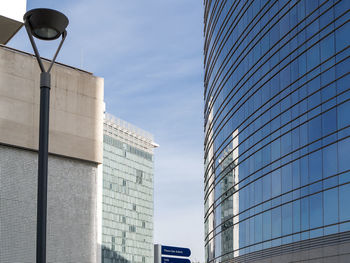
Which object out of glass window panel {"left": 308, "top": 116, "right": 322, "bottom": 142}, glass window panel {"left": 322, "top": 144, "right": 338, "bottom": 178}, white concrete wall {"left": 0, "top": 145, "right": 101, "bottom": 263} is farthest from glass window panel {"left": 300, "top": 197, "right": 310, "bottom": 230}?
white concrete wall {"left": 0, "top": 145, "right": 101, "bottom": 263}

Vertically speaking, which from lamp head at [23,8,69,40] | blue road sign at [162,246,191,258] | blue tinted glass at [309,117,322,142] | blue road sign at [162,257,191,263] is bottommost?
blue road sign at [162,257,191,263]

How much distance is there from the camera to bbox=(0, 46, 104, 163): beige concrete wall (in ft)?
59.3

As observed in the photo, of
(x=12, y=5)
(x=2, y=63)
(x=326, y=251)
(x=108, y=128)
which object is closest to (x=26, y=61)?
(x=2, y=63)

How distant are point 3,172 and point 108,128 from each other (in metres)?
112

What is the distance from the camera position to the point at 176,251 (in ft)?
55.2

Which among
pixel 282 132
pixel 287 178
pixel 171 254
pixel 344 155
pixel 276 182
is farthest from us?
pixel 276 182

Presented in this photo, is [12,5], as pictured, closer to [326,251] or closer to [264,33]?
[326,251]

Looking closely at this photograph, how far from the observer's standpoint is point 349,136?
3434 cm

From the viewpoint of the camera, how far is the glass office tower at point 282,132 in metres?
36.0

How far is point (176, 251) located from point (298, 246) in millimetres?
24254

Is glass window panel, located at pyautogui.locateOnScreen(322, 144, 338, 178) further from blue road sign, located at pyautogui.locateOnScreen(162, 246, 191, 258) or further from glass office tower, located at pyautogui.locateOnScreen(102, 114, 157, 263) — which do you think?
glass office tower, located at pyautogui.locateOnScreen(102, 114, 157, 263)

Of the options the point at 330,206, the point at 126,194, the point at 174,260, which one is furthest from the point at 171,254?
the point at 126,194

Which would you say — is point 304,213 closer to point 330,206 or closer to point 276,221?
point 330,206

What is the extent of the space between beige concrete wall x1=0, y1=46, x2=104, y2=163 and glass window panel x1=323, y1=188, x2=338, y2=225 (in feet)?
62.7
